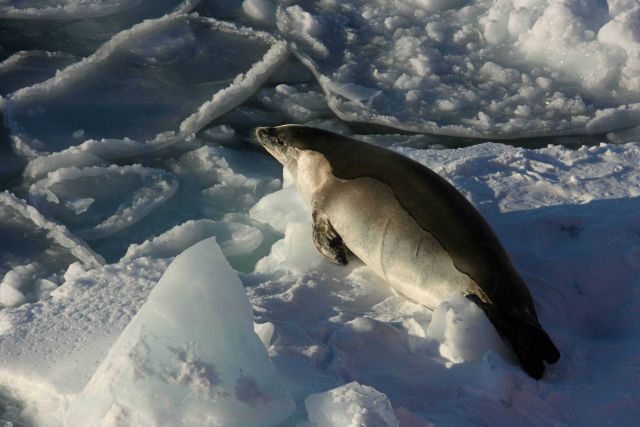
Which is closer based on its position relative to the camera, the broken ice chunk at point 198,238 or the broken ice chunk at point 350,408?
the broken ice chunk at point 350,408

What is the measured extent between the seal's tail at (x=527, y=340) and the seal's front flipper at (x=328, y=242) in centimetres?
72

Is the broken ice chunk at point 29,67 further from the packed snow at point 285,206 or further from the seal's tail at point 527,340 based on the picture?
the seal's tail at point 527,340

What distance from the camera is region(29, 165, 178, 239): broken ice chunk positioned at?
3.86 metres

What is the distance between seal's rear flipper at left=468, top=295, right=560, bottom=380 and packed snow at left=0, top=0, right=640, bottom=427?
4 centimetres

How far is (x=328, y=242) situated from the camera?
10.6 ft

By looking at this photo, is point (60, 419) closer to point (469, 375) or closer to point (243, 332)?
point (243, 332)

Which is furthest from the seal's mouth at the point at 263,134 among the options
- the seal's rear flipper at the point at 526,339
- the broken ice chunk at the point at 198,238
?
the seal's rear flipper at the point at 526,339

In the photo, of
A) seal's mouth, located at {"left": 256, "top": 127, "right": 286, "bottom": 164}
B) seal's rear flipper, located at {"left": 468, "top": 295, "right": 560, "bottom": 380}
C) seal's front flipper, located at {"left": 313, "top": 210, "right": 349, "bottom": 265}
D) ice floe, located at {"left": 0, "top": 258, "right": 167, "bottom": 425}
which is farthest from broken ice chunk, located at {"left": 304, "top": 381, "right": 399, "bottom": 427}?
seal's mouth, located at {"left": 256, "top": 127, "right": 286, "bottom": 164}

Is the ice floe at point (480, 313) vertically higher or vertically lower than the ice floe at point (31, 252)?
higher

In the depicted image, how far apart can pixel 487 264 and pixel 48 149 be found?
245cm

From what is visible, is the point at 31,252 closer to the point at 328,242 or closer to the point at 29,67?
the point at 328,242

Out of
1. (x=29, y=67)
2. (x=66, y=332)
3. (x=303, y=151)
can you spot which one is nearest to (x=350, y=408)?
(x=66, y=332)

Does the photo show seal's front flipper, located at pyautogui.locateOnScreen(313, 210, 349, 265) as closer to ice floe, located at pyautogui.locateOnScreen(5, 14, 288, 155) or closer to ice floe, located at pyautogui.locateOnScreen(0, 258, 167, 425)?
ice floe, located at pyautogui.locateOnScreen(0, 258, 167, 425)

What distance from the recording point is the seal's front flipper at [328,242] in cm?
323
